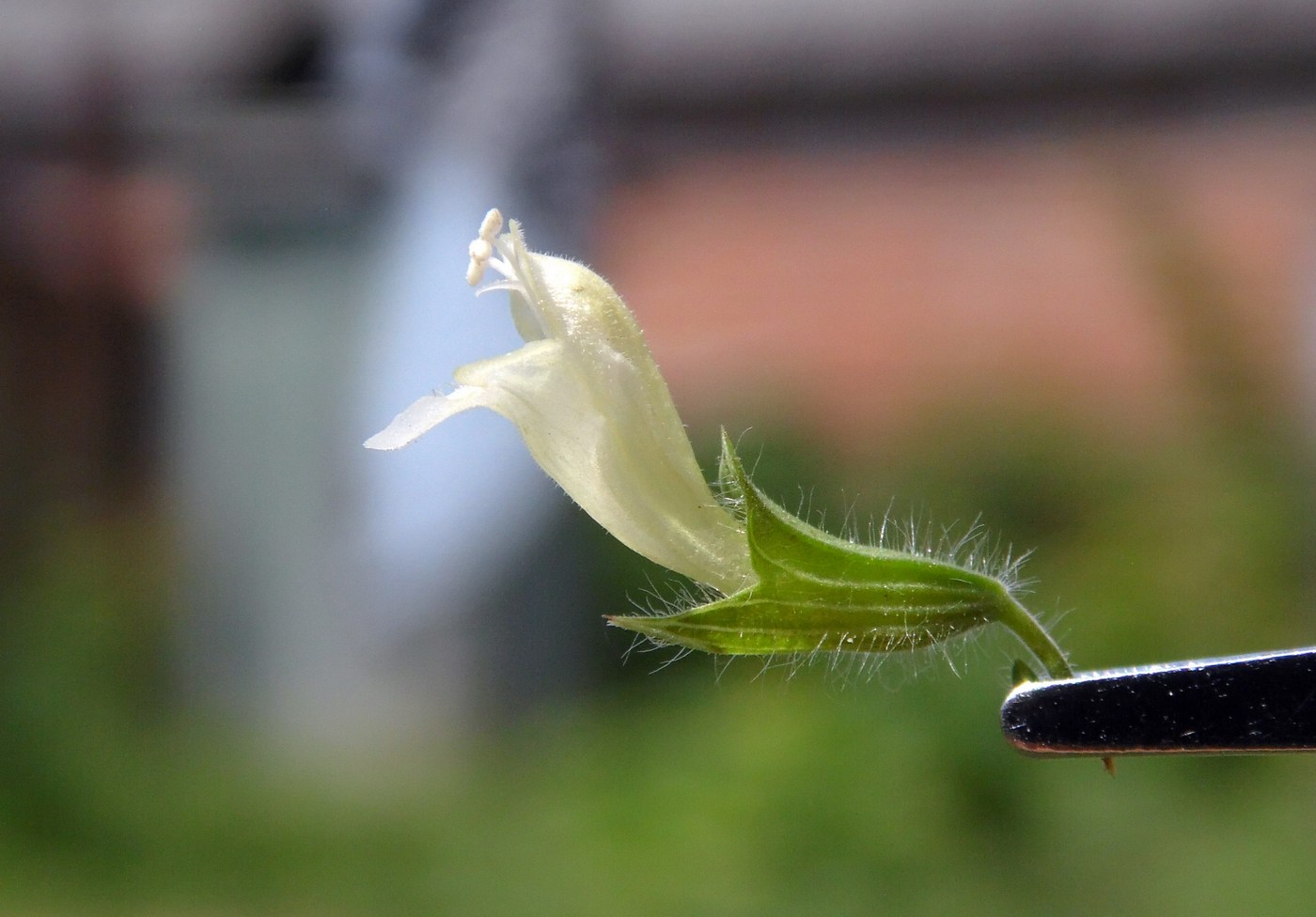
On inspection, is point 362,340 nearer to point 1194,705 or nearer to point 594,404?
point 594,404

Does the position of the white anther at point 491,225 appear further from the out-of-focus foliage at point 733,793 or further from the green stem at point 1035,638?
the out-of-focus foliage at point 733,793

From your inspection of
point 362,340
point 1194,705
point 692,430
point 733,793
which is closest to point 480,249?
point 1194,705

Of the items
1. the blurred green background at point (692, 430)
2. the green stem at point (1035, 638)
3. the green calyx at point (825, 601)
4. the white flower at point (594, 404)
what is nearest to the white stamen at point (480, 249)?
the white flower at point (594, 404)

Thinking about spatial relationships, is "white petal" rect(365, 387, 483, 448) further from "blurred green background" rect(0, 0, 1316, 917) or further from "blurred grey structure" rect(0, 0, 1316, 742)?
"blurred grey structure" rect(0, 0, 1316, 742)

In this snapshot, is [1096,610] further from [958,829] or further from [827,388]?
[827,388]

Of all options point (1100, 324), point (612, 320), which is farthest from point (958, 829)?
point (1100, 324)

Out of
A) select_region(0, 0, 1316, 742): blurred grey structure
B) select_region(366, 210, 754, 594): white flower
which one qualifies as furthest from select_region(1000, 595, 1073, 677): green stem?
select_region(0, 0, 1316, 742): blurred grey structure
